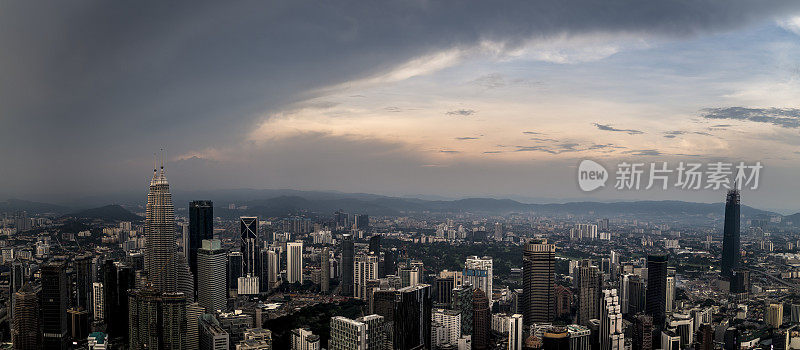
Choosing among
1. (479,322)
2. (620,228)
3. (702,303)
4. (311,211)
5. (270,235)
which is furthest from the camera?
(311,211)

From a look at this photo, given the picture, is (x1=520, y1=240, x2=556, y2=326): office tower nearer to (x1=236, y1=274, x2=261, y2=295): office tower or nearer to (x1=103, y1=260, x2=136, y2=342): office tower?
(x1=236, y1=274, x2=261, y2=295): office tower

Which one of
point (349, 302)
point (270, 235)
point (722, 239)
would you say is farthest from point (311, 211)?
point (722, 239)

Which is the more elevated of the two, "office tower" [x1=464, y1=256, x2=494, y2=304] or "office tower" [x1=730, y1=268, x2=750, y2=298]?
"office tower" [x1=730, y1=268, x2=750, y2=298]

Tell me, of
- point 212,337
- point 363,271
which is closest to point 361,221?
point 363,271

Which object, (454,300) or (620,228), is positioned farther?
(620,228)

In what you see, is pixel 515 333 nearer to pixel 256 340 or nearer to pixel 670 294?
pixel 670 294

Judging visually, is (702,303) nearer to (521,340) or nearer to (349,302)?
(521,340)

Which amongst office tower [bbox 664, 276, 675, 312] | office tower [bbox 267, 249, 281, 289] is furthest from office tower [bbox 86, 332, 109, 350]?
office tower [bbox 664, 276, 675, 312]
